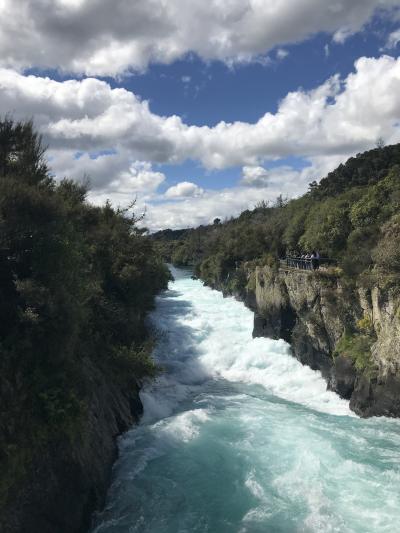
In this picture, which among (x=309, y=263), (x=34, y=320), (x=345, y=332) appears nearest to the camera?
(x=34, y=320)

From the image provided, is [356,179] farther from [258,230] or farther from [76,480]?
[76,480]

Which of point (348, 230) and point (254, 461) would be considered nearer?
point (254, 461)

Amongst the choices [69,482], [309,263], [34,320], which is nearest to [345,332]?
[309,263]

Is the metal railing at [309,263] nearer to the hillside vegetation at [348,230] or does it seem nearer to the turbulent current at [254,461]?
the hillside vegetation at [348,230]

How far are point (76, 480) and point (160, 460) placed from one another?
498 centimetres

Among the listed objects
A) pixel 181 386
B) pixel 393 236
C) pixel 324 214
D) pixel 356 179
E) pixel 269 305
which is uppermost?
pixel 356 179

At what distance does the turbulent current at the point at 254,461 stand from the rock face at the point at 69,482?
0.74 m

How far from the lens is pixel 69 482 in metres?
11.9

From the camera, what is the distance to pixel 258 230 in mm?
54281

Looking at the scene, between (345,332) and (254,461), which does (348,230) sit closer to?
(345,332)

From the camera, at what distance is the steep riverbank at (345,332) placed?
64.4ft

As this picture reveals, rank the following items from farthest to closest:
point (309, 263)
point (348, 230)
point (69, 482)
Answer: point (348, 230), point (309, 263), point (69, 482)

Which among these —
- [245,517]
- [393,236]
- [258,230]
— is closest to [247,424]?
[245,517]

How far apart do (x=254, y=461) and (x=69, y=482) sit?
742cm
